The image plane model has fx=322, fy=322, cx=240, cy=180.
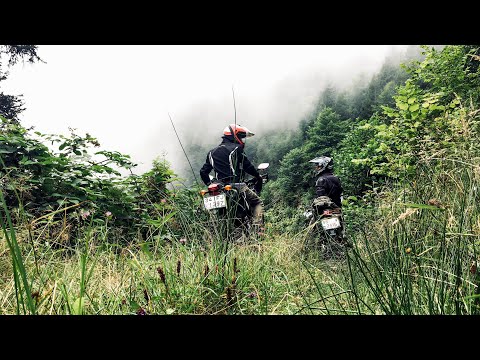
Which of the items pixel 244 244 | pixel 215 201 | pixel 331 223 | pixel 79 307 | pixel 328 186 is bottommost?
pixel 331 223

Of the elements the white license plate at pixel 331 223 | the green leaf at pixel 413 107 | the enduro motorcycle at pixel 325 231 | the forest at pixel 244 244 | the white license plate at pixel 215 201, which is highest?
the green leaf at pixel 413 107

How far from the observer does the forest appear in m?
1.05

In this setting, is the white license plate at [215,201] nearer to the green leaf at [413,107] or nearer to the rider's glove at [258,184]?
the rider's glove at [258,184]

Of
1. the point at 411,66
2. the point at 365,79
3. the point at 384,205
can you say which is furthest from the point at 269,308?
the point at 365,79

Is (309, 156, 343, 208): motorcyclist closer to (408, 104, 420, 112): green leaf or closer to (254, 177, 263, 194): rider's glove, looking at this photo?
(254, 177, 263, 194): rider's glove

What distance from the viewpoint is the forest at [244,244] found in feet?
3.46

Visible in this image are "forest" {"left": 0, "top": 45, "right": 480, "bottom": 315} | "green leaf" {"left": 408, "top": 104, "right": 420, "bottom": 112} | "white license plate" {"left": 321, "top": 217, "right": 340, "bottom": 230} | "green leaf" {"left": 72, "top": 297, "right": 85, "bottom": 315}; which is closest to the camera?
"green leaf" {"left": 72, "top": 297, "right": 85, "bottom": 315}

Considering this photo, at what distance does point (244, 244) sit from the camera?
7.44 ft

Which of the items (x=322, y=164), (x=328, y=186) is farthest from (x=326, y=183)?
(x=322, y=164)

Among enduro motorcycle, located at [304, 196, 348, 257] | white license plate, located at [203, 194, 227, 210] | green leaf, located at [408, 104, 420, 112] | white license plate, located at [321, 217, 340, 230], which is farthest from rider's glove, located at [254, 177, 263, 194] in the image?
green leaf, located at [408, 104, 420, 112]

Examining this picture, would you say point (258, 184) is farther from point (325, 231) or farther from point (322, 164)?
point (325, 231)

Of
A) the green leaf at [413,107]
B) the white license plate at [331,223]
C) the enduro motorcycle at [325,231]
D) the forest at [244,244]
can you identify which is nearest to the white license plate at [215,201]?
the forest at [244,244]
